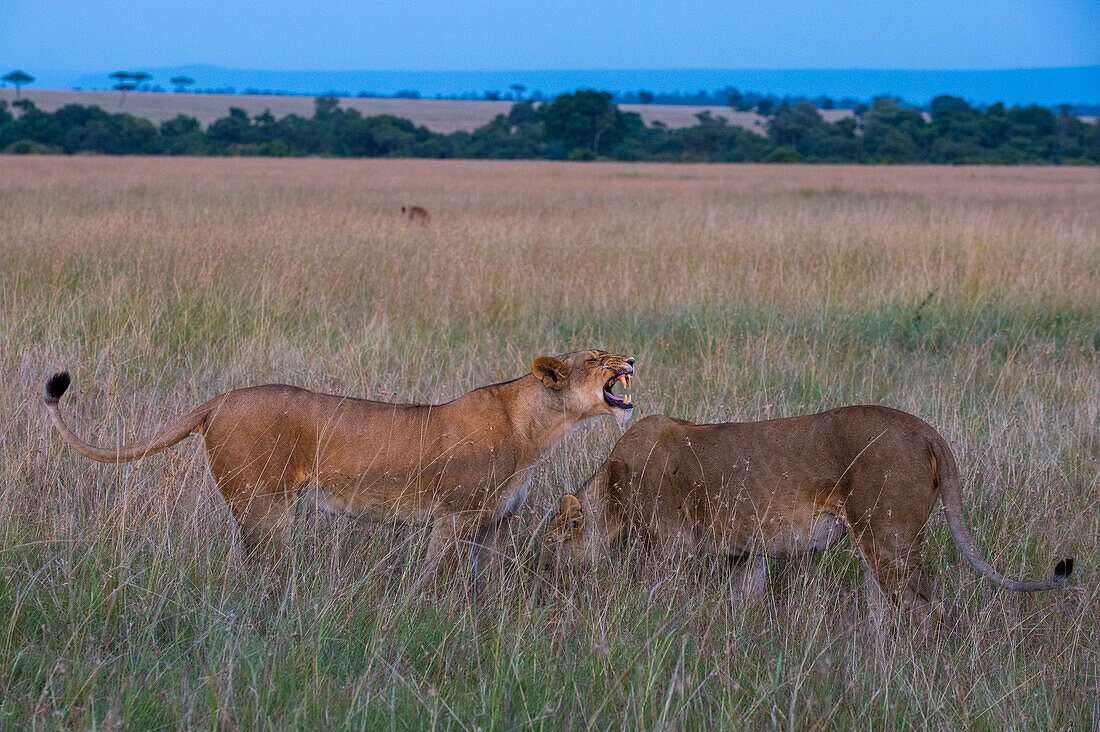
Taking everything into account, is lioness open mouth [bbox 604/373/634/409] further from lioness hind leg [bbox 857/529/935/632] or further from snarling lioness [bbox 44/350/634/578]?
lioness hind leg [bbox 857/529/935/632]

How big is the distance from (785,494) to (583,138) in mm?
68093

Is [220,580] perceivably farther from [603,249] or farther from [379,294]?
[603,249]

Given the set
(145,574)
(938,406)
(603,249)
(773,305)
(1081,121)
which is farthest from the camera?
(1081,121)

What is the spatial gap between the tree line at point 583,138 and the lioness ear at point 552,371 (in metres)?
53.1

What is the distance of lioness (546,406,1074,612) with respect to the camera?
3203 mm

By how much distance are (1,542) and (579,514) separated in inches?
76.7

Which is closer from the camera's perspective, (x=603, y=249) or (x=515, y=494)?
(x=515, y=494)

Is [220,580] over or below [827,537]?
below

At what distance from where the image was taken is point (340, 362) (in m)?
6.16

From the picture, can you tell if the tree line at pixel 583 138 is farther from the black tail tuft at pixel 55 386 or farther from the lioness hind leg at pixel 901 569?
the lioness hind leg at pixel 901 569

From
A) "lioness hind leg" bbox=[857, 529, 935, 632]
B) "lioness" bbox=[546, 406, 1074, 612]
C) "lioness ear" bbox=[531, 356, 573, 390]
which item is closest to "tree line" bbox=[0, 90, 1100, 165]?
"lioness ear" bbox=[531, 356, 573, 390]

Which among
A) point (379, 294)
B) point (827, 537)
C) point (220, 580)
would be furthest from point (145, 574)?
point (379, 294)

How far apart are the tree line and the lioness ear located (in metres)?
53.1

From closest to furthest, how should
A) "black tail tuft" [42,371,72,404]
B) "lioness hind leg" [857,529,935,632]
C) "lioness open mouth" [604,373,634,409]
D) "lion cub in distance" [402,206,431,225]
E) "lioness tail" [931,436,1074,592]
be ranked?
"lioness tail" [931,436,1074,592], "lioness hind leg" [857,529,935,632], "black tail tuft" [42,371,72,404], "lioness open mouth" [604,373,634,409], "lion cub in distance" [402,206,431,225]
